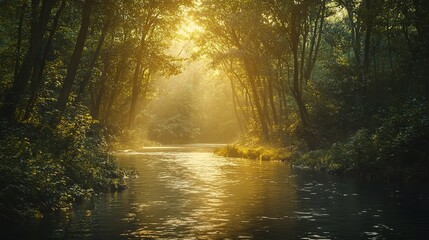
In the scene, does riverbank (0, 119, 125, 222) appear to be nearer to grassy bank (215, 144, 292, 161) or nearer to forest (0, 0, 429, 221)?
forest (0, 0, 429, 221)

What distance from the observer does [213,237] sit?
12.5 metres

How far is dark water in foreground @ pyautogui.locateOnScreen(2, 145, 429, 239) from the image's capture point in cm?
1298

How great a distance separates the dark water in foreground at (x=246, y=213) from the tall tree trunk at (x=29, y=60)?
19.8 feet

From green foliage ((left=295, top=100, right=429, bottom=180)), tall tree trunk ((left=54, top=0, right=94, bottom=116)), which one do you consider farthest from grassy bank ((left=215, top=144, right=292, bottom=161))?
tall tree trunk ((left=54, top=0, right=94, bottom=116))

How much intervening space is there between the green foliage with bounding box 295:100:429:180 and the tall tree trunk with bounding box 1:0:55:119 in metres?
18.0

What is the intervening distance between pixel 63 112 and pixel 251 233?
13504mm

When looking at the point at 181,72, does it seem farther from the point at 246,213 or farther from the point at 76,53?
the point at 246,213

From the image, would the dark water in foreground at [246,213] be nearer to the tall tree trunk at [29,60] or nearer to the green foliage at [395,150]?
the green foliage at [395,150]

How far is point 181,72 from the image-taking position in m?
45.5

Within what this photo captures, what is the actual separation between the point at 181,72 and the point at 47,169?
29.3 meters

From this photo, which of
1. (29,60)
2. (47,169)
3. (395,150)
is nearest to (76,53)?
(29,60)

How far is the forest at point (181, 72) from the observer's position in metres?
20.6

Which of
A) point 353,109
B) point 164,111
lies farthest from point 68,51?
point 164,111

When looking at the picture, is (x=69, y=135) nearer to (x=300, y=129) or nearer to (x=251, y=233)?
(x=251, y=233)
